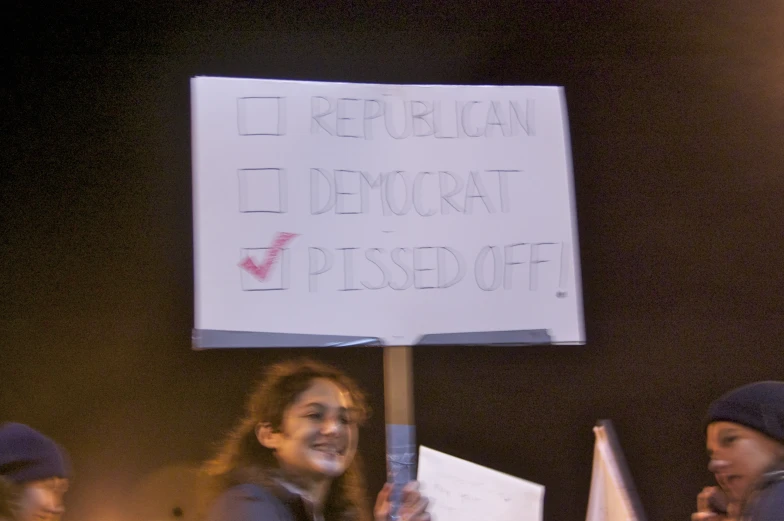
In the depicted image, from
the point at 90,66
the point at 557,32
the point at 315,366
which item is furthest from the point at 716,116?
the point at 90,66

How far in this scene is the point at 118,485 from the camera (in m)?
1.67

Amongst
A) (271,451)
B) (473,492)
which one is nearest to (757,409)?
(473,492)

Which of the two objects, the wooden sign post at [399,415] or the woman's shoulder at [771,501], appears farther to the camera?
the wooden sign post at [399,415]

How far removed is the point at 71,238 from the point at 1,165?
0.24 m

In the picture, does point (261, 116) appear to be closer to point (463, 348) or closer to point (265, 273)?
point (265, 273)

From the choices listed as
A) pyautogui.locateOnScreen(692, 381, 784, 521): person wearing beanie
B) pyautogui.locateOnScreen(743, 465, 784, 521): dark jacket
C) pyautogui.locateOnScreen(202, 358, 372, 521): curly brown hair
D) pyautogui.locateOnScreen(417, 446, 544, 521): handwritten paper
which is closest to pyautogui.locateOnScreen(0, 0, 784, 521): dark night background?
pyautogui.locateOnScreen(417, 446, 544, 521): handwritten paper

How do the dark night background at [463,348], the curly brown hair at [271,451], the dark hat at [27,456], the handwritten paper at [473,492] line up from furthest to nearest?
1. the dark night background at [463,348]
2. the handwritten paper at [473,492]
3. the curly brown hair at [271,451]
4. the dark hat at [27,456]

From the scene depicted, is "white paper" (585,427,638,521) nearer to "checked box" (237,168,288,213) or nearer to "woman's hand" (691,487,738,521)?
"woman's hand" (691,487,738,521)

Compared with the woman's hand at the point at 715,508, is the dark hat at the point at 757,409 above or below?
above

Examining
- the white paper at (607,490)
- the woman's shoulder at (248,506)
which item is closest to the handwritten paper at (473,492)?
the white paper at (607,490)

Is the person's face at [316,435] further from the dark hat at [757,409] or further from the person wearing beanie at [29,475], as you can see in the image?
the dark hat at [757,409]

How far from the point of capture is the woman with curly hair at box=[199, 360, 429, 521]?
111cm

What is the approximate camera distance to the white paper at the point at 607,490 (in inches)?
44.9

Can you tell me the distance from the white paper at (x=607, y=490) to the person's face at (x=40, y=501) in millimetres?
865
